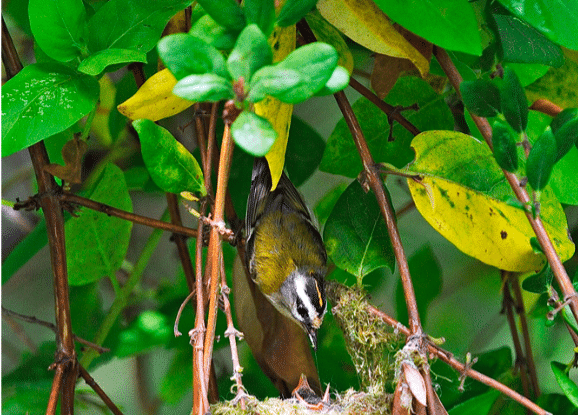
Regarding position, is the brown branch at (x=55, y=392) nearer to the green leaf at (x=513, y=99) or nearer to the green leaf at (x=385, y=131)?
the green leaf at (x=385, y=131)

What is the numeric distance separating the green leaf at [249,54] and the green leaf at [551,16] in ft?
0.82

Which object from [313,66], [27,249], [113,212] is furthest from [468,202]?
[27,249]

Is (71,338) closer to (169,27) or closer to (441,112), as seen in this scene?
(169,27)

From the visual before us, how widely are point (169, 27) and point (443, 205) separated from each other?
14.8 inches

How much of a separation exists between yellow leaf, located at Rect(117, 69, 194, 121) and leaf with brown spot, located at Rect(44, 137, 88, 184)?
0.09m

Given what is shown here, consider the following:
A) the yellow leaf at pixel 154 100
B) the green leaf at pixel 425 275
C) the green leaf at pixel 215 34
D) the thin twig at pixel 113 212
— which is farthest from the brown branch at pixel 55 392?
the green leaf at pixel 425 275

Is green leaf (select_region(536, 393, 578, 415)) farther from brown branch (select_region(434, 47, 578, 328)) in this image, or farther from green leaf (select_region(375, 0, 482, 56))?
green leaf (select_region(375, 0, 482, 56))

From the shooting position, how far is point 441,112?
0.74 metres

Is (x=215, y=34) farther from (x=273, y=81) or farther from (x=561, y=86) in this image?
(x=561, y=86)

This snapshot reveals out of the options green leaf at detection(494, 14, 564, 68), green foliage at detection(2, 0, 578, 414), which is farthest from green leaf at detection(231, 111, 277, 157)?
green leaf at detection(494, 14, 564, 68)

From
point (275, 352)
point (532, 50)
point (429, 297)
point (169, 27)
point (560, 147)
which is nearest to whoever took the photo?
point (560, 147)

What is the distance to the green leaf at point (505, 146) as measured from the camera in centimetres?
44

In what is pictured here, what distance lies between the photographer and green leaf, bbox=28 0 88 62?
558mm

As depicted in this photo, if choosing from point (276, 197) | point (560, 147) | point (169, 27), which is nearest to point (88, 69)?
point (169, 27)
